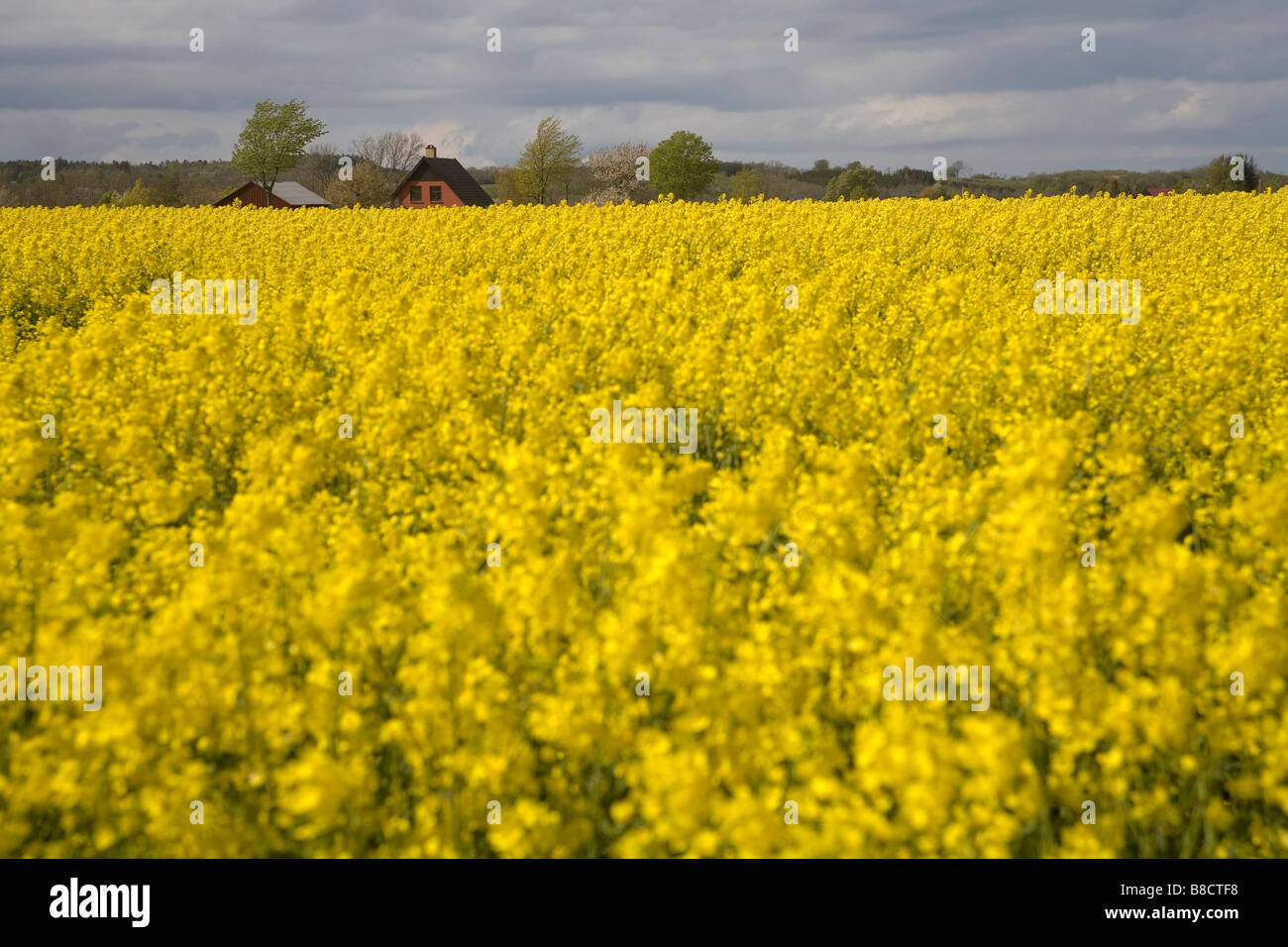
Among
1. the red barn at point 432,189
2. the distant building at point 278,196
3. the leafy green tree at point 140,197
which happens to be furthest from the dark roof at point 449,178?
the leafy green tree at point 140,197

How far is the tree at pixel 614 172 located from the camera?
239 ft

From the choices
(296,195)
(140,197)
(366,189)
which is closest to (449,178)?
(366,189)

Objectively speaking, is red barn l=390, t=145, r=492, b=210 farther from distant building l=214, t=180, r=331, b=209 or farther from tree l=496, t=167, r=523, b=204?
distant building l=214, t=180, r=331, b=209

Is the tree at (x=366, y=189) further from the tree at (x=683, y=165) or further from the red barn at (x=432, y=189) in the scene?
the tree at (x=683, y=165)

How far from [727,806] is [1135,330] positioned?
8.95 meters

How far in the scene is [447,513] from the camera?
21.1 feet

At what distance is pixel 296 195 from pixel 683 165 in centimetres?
3748

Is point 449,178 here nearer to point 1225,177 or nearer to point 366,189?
point 366,189

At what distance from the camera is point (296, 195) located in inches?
3157

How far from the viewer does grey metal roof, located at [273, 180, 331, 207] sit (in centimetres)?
7794

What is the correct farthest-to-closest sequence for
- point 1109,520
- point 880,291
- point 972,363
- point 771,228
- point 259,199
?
point 259,199, point 771,228, point 880,291, point 972,363, point 1109,520

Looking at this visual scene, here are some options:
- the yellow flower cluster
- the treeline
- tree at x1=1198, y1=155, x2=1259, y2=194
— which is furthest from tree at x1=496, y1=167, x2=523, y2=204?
the yellow flower cluster

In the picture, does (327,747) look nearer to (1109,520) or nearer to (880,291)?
(1109,520)

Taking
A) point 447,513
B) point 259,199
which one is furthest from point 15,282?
point 259,199
